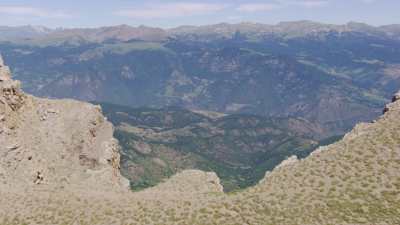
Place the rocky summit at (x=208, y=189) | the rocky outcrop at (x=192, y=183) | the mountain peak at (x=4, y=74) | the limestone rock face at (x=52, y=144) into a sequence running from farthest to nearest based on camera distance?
1. the mountain peak at (x=4, y=74)
2. the rocky outcrop at (x=192, y=183)
3. the limestone rock face at (x=52, y=144)
4. the rocky summit at (x=208, y=189)

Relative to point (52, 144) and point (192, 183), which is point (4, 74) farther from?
point (192, 183)

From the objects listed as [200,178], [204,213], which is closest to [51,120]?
[200,178]

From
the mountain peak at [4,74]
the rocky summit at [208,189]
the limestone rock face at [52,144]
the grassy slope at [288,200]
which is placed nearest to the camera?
the grassy slope at [288,200]

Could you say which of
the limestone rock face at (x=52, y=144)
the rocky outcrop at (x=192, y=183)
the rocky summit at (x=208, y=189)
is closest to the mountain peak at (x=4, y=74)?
the limestone rock face at (x=52, y=144)

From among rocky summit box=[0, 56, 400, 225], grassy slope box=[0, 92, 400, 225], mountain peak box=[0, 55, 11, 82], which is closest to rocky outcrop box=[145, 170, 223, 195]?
rocky summit box=[0, 56, 400, 225]

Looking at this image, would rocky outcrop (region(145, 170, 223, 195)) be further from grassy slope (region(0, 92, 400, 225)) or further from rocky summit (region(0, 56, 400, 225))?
grassy slope (region(0, 92, 400, 225))

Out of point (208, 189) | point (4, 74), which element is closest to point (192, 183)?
point (208, 189)

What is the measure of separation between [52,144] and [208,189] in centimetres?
3508

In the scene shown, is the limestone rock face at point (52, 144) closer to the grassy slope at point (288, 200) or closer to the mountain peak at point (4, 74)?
the mountain peak at point (4, 74)

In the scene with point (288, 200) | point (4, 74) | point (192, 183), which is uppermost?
point (4, 74)

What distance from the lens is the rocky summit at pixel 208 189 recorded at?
66.8 m

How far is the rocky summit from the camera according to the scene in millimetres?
66750

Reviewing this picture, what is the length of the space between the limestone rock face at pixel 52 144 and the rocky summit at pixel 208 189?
0.27 meters

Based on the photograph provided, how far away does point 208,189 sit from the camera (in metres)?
100
